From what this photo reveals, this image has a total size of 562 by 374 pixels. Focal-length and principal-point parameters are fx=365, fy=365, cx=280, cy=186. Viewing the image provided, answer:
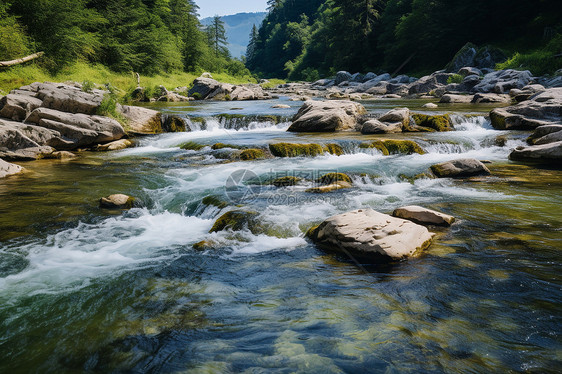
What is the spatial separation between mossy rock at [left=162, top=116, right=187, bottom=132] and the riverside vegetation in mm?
3011

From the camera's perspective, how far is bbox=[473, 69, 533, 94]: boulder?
2317 centimetres

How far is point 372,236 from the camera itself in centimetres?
481

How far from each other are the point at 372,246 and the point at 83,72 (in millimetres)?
26437

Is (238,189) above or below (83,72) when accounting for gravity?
below

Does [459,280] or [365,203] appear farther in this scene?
[365,203]

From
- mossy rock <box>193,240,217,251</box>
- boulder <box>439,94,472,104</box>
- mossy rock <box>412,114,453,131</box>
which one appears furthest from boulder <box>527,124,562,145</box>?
boulder <box>439,94,472,104</box>

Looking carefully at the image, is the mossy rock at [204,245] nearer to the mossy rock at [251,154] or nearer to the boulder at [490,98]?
the mossy rock at [251,154]

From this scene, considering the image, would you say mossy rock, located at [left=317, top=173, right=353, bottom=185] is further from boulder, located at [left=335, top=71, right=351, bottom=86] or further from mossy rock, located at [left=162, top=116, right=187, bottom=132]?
boulder, located at [left=335, top=71, right=351, bottom=86]

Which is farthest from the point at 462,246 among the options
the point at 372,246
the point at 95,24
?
the point at 95,24

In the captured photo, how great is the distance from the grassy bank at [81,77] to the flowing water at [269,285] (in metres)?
13.0

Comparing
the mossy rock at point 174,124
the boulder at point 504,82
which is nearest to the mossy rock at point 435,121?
the mossy rock at point 174,124

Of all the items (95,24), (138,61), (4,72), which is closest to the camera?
(4,72)

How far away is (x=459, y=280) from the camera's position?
4117mm

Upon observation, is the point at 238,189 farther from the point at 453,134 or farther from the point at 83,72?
the point at 83,72
